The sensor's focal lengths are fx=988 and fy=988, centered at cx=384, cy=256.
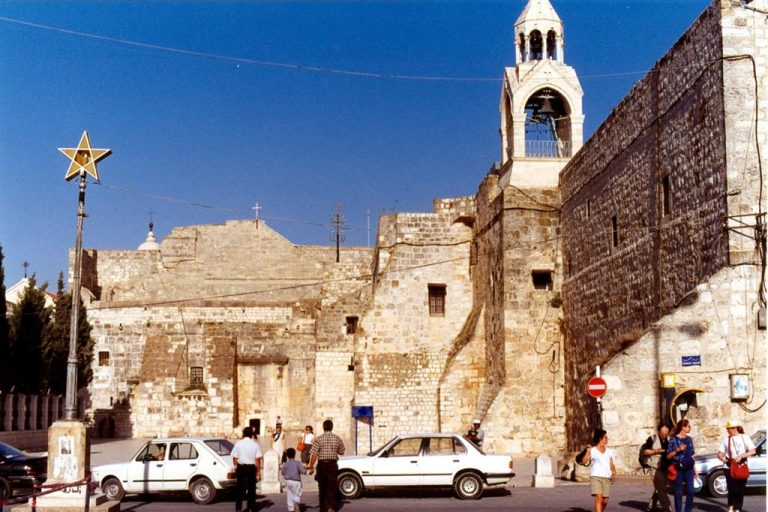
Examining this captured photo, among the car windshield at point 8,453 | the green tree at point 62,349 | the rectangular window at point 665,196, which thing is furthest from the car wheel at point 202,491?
the green tree at point 62,349

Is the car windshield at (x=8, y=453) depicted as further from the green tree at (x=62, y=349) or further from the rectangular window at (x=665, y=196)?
the green tree at (x=62, y=349)

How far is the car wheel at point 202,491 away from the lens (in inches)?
642

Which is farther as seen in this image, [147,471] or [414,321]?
[414,321]

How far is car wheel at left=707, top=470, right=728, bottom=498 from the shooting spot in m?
15.0

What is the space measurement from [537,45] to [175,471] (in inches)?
672

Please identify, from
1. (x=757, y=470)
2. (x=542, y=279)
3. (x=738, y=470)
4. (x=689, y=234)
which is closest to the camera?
(x=738, y=470)

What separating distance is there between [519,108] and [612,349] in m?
9.11

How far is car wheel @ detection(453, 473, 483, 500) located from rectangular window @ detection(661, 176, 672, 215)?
6.40 meters

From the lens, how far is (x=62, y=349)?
38.0 metres

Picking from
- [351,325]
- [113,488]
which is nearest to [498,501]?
[113,488]

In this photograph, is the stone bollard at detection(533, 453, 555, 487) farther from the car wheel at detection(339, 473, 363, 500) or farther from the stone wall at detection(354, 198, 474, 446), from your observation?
the stone wall at detection(354, 198, 474, 446)

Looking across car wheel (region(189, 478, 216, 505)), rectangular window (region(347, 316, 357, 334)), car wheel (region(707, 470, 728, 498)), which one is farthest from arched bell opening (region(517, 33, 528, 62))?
car wheel (region(189, 478, 216, 505))

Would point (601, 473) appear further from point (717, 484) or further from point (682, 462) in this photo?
point (717, 484)

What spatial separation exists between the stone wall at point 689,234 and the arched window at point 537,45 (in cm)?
734
